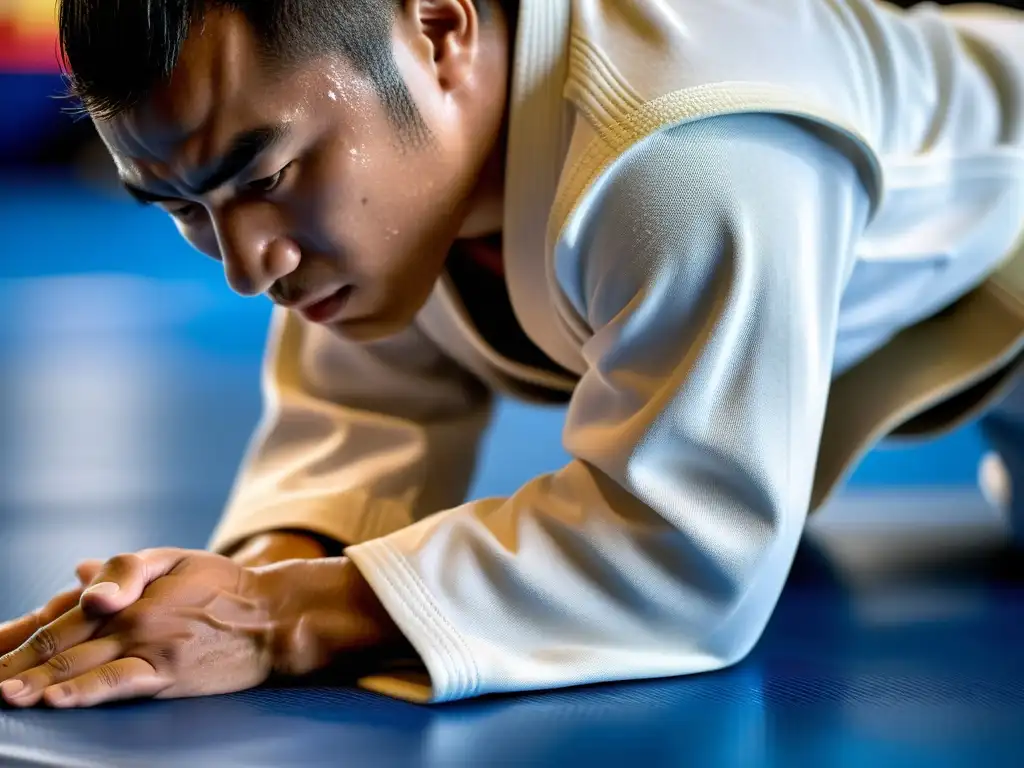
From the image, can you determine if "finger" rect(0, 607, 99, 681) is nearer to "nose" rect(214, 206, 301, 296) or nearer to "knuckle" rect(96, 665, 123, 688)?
"knuckle" rect(96, 665, 123, 688)

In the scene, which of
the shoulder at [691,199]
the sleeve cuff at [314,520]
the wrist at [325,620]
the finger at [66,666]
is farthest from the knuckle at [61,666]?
the shoulder at [691,199]

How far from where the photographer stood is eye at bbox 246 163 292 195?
3.29 feet

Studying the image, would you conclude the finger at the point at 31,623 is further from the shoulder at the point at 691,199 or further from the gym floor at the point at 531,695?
the shoulder at the point at 691,199

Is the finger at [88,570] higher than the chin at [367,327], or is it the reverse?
the chin at [367,327]

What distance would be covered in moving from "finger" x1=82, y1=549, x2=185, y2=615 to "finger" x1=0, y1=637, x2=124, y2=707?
0.02 m

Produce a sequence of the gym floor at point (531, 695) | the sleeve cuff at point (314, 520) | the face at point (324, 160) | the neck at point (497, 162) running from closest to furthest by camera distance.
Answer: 1. the gym floor at point (531, 695)
2. the face at point (324, 160)
3. the neck at point (497, 162)
4. the sleeve cuff at point (314, 520)

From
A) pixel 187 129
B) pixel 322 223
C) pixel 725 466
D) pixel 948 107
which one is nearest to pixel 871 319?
pixel 948 107

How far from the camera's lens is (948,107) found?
3.88ft

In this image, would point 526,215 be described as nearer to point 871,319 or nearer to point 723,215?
point 723,215

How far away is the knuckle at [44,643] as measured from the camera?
962mm

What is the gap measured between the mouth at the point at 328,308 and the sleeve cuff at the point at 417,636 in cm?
21

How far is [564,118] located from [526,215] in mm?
79

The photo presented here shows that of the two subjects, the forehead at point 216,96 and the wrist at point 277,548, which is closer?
the forehead at point 216,96

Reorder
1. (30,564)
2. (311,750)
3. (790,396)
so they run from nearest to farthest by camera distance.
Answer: (311,750), (790,396), (30,564)
